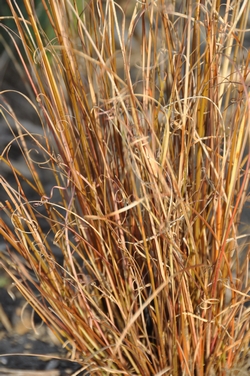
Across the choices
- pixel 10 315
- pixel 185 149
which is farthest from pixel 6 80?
pixel 185 149

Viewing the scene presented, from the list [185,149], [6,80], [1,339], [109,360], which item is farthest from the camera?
[6,80]

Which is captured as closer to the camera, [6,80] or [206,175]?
[206,175]

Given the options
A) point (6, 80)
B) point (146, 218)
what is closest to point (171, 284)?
point (146, 218)

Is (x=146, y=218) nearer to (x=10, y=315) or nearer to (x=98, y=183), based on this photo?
(x=98, y=183)

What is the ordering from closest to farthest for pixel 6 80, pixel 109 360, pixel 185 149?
pixel 185 149 → pixel 109 360 → pixel 6 80

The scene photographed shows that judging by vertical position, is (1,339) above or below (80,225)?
below

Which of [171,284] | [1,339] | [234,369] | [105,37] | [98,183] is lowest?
[1,339]

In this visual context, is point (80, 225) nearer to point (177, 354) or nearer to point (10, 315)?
point (177, 354)
